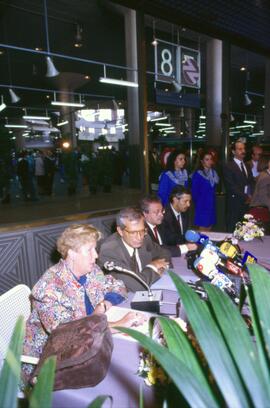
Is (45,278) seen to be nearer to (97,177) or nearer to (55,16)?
(97,177)

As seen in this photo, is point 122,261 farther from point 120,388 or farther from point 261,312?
point 261,312

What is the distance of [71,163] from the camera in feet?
30.3

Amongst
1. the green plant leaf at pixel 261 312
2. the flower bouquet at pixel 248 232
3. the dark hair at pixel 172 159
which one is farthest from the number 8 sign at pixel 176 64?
the green plant leaf at pixel 261 312

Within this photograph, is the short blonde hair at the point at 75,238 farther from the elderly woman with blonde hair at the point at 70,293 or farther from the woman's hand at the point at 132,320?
the woman's hand at the point at 132,320

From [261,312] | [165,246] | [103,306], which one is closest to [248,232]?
[165,246]

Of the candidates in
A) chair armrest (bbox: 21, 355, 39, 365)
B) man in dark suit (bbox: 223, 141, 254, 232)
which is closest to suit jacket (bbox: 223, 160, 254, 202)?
man in dark suit (bbox: 223, 141, 254, 232)

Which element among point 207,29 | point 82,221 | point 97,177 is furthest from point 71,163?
point 82,221

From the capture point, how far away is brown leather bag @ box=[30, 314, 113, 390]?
1047 millimetres

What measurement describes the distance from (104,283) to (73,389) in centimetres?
86

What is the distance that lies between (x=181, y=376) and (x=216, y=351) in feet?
0.24

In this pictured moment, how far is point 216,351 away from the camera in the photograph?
47 cm

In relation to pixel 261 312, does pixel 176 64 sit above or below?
above

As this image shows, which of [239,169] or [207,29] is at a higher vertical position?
[207,29]

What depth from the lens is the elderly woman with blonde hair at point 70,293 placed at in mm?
1531
